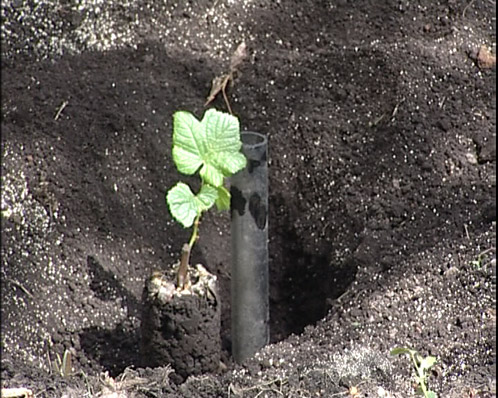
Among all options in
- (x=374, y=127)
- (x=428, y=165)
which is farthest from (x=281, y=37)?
(x=428, y=165)

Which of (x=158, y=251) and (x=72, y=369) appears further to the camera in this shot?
(x=158, y=251)

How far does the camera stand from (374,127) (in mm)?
2660

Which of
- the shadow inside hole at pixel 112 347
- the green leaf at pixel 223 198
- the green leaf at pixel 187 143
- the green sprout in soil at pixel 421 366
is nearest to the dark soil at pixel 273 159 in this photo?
the shadow inside hole at pixel 112 347

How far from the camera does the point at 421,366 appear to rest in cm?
205

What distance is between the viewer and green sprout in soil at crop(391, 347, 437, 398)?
2.01m

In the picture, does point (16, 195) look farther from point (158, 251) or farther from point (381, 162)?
point (381, 162)

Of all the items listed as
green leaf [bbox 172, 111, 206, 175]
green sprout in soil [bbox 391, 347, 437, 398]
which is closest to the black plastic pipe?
green leaf [bbox 172, 111, 206, 175]

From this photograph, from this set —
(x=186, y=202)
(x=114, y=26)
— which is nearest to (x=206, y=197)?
(x=186, y=202)

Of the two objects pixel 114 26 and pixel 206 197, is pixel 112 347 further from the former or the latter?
pixel 114 26

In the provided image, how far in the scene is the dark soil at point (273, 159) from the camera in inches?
95.7

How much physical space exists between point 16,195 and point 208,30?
28.0 inches

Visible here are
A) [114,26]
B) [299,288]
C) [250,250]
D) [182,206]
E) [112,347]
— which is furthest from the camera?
[114,26]

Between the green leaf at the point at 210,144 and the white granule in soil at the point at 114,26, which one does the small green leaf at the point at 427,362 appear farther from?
the white granule in soil at the point at 114,26

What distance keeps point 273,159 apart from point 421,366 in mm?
867
